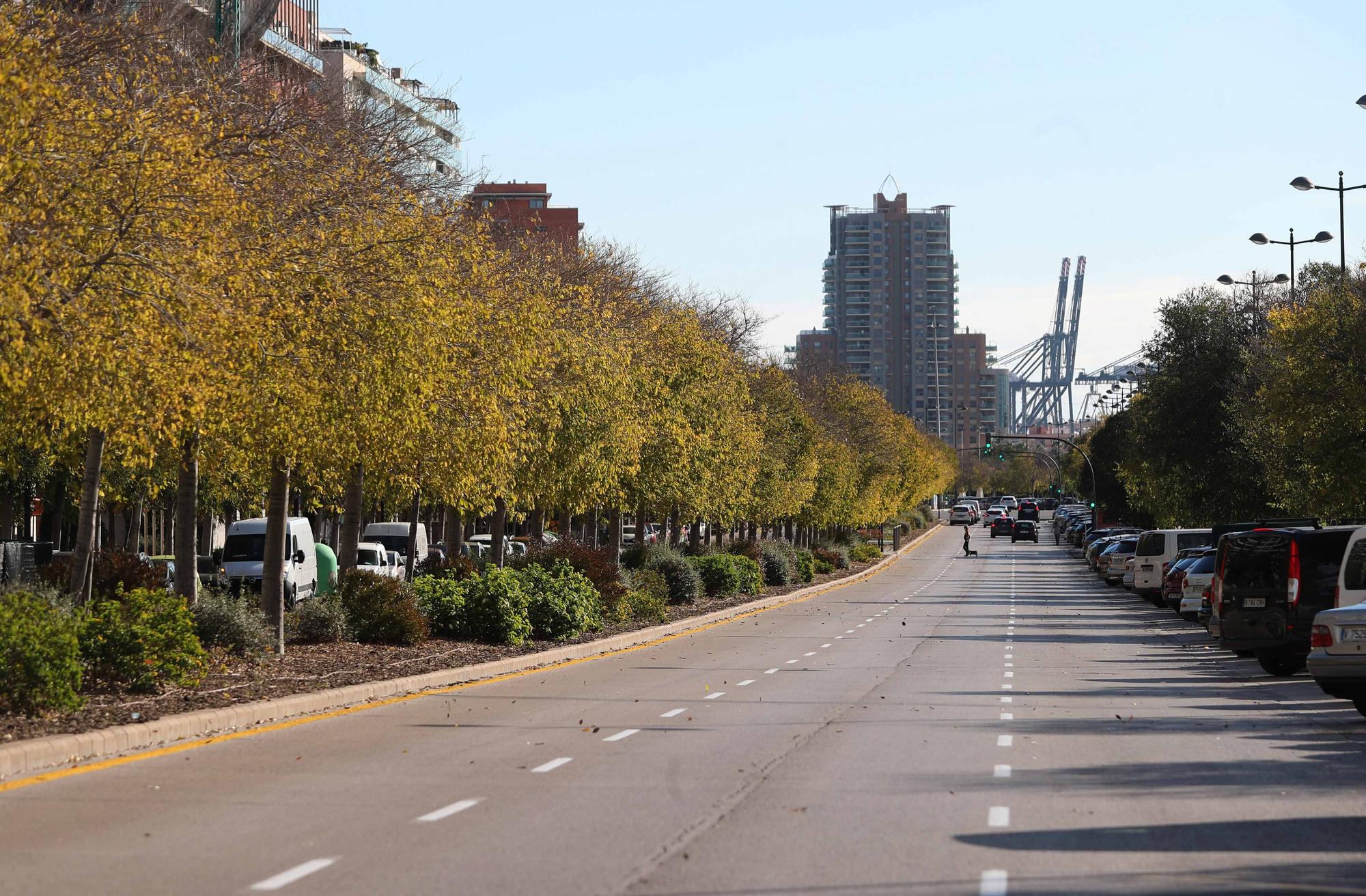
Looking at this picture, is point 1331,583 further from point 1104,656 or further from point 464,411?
point 464,411

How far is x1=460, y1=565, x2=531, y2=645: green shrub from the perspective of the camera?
1010 inches

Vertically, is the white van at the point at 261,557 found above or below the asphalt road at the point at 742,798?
above

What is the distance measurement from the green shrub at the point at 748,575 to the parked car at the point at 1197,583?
1431 centimetres

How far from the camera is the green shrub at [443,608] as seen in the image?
25531 millimetres

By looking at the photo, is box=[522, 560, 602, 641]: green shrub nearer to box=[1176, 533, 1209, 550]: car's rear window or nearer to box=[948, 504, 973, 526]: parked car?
box=[1176, 533, 1209, 550]: car's rear window

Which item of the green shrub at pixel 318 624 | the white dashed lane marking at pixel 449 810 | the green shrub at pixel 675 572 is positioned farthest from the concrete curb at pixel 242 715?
the green shrub at pixel 675 572

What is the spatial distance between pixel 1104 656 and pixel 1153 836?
1842 centimetres

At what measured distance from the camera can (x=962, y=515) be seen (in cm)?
14275

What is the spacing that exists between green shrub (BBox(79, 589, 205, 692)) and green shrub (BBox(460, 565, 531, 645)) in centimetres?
961

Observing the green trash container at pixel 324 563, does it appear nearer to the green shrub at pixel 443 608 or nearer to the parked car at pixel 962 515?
the green shrub at pixel 443 608

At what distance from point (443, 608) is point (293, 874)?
1739 cm

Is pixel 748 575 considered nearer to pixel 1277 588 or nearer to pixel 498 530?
pixel 498 530

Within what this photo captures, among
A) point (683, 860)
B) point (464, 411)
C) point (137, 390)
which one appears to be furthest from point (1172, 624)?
point (683, 860)

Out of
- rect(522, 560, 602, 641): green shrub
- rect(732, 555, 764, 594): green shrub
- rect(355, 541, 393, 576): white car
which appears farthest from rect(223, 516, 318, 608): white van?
rect(732, 555, 764, 594): green shrub
